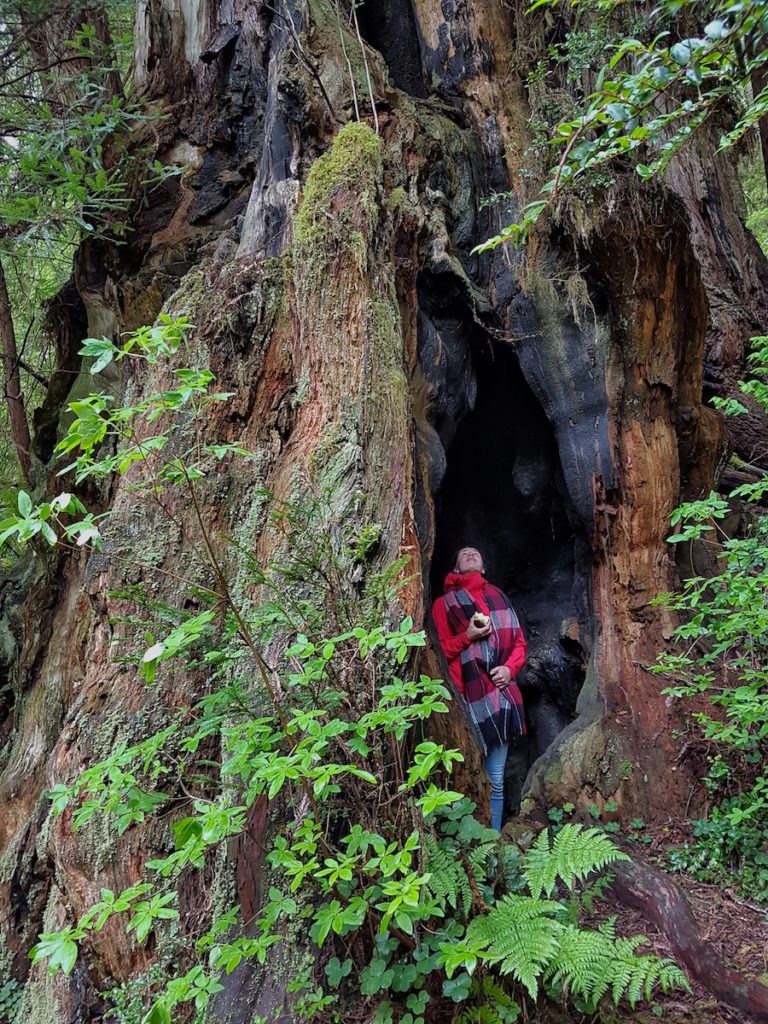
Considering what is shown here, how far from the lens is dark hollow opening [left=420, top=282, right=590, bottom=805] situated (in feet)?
18.3

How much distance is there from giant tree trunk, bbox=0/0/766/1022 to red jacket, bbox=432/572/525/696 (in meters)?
0.58

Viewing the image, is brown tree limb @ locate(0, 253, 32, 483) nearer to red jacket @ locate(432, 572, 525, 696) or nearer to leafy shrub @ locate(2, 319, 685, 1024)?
red jacket @ locate(432, 572, 525, 696)

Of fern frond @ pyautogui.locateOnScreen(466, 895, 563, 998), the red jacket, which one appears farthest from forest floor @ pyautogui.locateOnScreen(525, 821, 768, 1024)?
the red jacket

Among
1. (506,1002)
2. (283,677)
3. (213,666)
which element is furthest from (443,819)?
(213,666)

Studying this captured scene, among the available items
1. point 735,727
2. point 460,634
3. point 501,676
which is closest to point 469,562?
point 460,634

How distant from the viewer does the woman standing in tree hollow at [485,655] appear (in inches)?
187

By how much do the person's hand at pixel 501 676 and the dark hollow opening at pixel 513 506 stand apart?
949mm

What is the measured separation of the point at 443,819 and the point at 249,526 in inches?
71.5

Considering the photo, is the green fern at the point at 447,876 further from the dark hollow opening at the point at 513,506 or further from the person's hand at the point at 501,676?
the dark hollow opening at the point at 513,506

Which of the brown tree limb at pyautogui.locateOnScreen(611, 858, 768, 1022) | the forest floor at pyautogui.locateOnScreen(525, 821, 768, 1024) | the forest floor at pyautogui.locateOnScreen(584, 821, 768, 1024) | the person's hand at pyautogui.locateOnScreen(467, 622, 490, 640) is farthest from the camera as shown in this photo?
the person's hand at pyautogui.locateOnScreen(467, 622, 490, 640)

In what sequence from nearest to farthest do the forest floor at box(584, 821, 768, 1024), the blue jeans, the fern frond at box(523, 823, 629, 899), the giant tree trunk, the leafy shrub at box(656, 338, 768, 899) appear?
1. the fern frond at box(523, 823, 629, 899)
2. the forest floor at box(584, 821, 768, 1024)
3. the giant tree trunk
4. the leafy shrub at box(656, 338, 768, 899)
5. the blue jeans

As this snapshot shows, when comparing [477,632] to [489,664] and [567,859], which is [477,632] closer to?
[489,664]

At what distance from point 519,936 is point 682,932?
1685mm

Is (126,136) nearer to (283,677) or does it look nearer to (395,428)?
(395,428)
